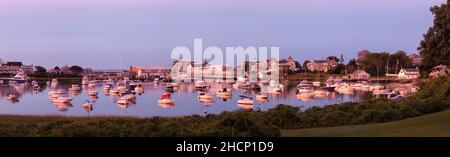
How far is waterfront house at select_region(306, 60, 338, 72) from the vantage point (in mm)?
165600

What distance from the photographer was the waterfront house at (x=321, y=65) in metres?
166

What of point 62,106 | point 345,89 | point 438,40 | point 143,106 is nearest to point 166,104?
point 143,106

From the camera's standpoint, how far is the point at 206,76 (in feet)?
436

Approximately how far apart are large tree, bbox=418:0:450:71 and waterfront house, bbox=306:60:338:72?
448 feet

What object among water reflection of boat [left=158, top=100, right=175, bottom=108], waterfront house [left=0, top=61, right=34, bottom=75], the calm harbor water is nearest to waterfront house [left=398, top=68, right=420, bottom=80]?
the calm harbor water

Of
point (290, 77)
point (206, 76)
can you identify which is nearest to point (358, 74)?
point (290, 77)

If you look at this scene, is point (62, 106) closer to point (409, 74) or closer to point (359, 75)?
point (359, 75)

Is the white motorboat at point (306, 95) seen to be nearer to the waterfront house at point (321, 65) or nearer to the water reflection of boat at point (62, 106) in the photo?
the water reflection of boat at point (62, 106)

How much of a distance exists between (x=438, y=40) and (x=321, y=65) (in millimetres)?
146525

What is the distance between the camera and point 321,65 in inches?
6678

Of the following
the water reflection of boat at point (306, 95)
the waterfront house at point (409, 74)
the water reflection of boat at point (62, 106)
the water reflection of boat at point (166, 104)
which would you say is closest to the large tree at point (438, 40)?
the water reflection of boat at point (166, 104)

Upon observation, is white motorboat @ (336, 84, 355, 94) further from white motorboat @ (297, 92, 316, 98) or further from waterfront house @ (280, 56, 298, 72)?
waterfront house @ (280, 56, 298, 72)

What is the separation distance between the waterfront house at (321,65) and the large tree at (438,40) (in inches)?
5374
